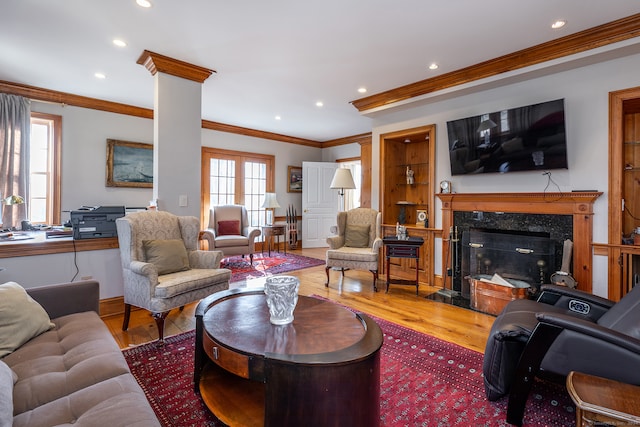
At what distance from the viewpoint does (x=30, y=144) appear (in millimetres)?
4246

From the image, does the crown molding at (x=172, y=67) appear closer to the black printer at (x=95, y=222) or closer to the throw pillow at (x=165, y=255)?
the black printer at (x=95, y=222)

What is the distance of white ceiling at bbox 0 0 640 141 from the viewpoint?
94.7 inches

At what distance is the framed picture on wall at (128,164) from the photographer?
4879 millimetres

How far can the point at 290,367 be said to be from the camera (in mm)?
1207

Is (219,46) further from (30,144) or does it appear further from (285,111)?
(30,144)

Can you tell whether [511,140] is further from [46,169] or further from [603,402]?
[46,169]

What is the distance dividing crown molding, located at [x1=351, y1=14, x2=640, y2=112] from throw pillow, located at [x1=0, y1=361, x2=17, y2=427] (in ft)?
14.0

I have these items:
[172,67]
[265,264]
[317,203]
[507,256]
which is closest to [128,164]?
[172,67]

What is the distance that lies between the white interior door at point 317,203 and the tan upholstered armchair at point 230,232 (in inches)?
66.4

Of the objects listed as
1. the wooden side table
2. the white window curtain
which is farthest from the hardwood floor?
the white window curtain

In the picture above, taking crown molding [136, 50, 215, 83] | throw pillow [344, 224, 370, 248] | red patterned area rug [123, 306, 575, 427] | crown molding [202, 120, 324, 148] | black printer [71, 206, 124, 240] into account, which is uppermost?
crown molding [202, 120, 324, 148]

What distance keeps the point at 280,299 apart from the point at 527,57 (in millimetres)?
3381

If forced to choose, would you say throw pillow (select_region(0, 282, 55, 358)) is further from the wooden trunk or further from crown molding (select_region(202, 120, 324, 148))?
crown molding (select_region(202, 120, 324, 148))

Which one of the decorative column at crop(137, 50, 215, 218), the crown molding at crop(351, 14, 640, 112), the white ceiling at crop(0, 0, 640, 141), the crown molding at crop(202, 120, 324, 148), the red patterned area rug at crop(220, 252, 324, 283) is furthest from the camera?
the crown molding at crop(202, 120, 324, 148)
